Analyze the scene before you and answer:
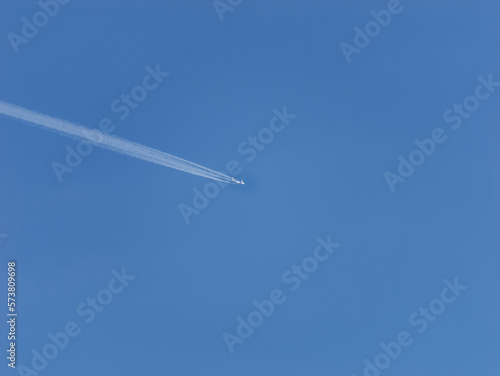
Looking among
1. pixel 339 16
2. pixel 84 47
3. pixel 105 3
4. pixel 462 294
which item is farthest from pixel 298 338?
pixel 105 3

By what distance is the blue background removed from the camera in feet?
12.6

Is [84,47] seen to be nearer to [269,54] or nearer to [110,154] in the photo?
[110,154]

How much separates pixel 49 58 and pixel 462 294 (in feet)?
16.7

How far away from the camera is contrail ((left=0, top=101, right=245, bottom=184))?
3.82 m

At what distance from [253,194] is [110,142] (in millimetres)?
1616

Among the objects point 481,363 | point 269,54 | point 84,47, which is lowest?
point 84,47

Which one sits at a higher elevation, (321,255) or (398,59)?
(398,59)

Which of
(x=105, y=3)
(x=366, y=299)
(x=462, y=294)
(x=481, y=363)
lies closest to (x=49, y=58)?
(x=105, y=3)

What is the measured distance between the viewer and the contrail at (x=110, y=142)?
12.5 feet

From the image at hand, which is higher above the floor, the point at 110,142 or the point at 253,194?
the point at 253,194

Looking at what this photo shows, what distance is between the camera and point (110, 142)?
3.83 meters

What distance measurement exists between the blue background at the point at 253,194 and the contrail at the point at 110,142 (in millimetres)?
76

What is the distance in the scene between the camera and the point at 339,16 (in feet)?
12.7

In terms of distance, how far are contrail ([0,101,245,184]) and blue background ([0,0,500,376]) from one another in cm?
8
